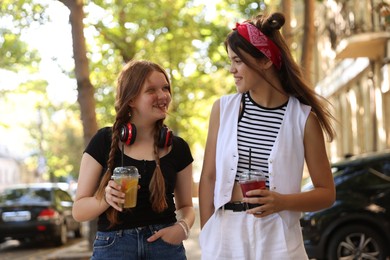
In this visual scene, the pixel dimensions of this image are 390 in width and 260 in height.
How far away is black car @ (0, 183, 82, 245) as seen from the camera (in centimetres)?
1579

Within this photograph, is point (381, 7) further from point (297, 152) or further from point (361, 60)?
point (361, 60)

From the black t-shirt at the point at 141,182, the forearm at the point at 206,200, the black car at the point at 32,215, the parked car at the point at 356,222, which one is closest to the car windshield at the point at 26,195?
the black car at the point at 32,215

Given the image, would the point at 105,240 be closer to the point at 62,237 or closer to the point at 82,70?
the point at 82,70

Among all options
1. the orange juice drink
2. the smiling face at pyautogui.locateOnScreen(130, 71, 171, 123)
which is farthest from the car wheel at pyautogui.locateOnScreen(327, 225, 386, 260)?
the orange juice drink

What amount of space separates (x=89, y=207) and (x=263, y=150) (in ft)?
2.87

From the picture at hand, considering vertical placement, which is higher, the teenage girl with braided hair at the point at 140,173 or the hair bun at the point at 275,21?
the hair bun at the point at 275,21

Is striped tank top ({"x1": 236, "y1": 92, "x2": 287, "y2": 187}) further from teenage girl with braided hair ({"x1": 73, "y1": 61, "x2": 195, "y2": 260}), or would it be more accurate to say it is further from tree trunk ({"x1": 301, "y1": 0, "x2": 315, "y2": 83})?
tree trunk ({"x1": 301, "y1": 0, "x2": 315, "y2": 83})

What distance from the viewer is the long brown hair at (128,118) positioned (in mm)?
3520

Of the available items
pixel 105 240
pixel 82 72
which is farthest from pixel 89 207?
pixel 82 72

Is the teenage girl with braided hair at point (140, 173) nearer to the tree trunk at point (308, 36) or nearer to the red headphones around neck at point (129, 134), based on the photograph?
the red headphones around neck at point (129, 134)

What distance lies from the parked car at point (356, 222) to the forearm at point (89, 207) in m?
6.44

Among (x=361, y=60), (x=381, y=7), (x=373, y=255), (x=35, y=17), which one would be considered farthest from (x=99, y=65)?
(x=381, y=7)

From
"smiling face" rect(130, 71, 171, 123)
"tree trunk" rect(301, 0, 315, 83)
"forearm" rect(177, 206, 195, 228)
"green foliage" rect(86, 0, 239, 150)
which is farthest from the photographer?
"green foliage" rect(86, 0, 239, 150)

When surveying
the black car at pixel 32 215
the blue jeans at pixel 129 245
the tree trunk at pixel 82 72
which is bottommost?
the black car at pixel 32 215
